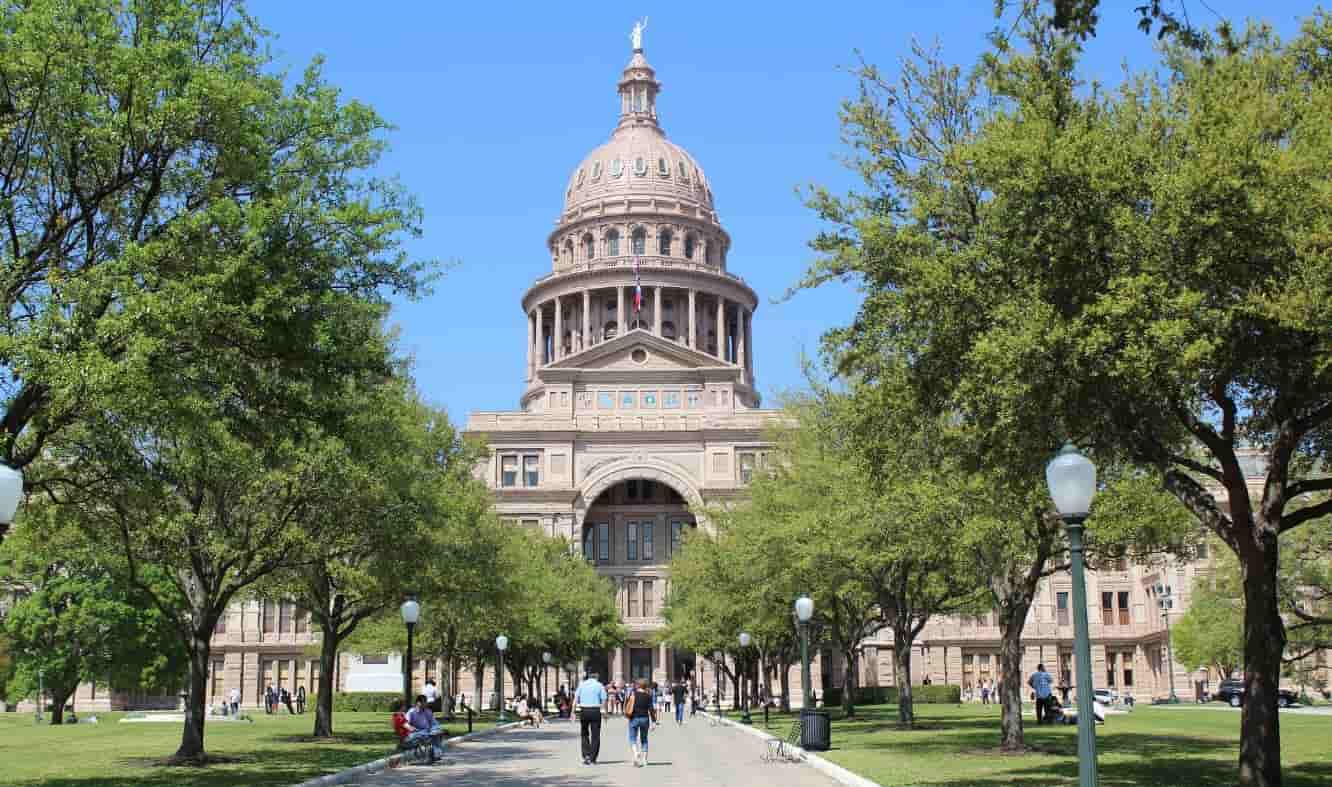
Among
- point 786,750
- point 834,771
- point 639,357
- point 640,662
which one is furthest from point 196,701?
point 639,357

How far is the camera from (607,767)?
93.2ft

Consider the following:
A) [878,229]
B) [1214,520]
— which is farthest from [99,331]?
[1214,520]

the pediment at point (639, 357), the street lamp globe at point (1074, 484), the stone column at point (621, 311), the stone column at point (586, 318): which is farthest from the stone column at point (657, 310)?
the street lamp globe at point (1074, 484)

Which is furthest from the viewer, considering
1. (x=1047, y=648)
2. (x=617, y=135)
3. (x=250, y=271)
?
(x=617, y=135)

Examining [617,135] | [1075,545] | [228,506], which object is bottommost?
[1075,545]

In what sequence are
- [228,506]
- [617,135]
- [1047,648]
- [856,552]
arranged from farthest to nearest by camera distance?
1. [617,135]
2. [1047,648]
3. [856,552]
4. [228,506]

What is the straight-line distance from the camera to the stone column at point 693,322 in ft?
434

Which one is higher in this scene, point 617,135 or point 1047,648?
point 617,135

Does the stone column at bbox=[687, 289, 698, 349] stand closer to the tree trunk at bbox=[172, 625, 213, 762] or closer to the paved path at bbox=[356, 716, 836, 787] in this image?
the paved path at bbox=[356, 716, 836, 787]

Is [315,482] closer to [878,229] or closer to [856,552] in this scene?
[856,552]

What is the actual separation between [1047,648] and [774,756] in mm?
82453

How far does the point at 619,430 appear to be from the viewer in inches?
4348

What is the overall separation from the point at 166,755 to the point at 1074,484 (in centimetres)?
2577

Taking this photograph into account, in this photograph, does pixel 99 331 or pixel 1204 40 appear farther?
pixel 99 331
